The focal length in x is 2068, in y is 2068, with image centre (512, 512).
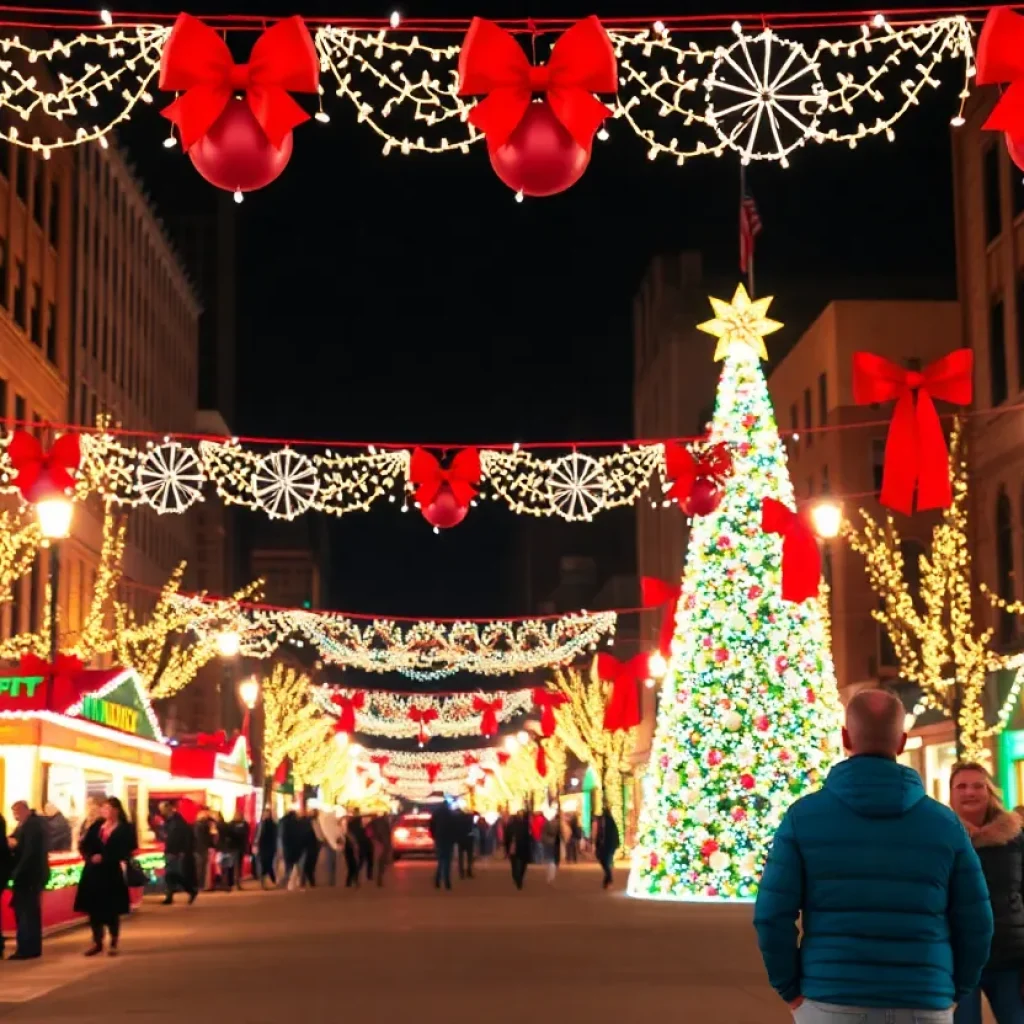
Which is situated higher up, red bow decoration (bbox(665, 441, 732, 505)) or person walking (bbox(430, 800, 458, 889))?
red bow decoration (bbox(665, 441, 732, 505))

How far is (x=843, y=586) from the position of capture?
169ft

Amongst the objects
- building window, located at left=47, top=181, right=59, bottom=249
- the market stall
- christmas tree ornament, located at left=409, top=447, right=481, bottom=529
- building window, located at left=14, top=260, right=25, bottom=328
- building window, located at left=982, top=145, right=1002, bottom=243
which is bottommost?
the market stall

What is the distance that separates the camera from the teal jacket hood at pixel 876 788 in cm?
626

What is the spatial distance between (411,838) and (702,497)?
45513mm

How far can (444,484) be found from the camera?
25.5m

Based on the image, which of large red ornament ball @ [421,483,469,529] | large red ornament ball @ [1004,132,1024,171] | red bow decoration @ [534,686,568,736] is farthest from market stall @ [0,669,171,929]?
red bow decoration @ [534,686,568,736]

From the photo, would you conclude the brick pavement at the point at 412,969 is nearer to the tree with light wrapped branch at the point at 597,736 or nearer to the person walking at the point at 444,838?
the person walking at the point at 444,838

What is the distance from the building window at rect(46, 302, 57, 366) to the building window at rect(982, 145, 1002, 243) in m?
25.9

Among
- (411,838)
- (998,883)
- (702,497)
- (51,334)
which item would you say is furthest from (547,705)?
(998,883)

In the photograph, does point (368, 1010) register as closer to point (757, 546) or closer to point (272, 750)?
point (757, 546)

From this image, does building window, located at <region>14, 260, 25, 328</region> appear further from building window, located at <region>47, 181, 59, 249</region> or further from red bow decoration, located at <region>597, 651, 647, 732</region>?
red bow decoration, located at <region>597, 651, 647, 732</region>

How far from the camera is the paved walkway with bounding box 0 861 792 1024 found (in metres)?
15.5

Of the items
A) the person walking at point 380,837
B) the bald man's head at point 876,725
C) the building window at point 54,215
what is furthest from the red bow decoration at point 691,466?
the building window at point 54,215

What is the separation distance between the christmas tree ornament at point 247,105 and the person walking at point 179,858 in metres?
25.0
